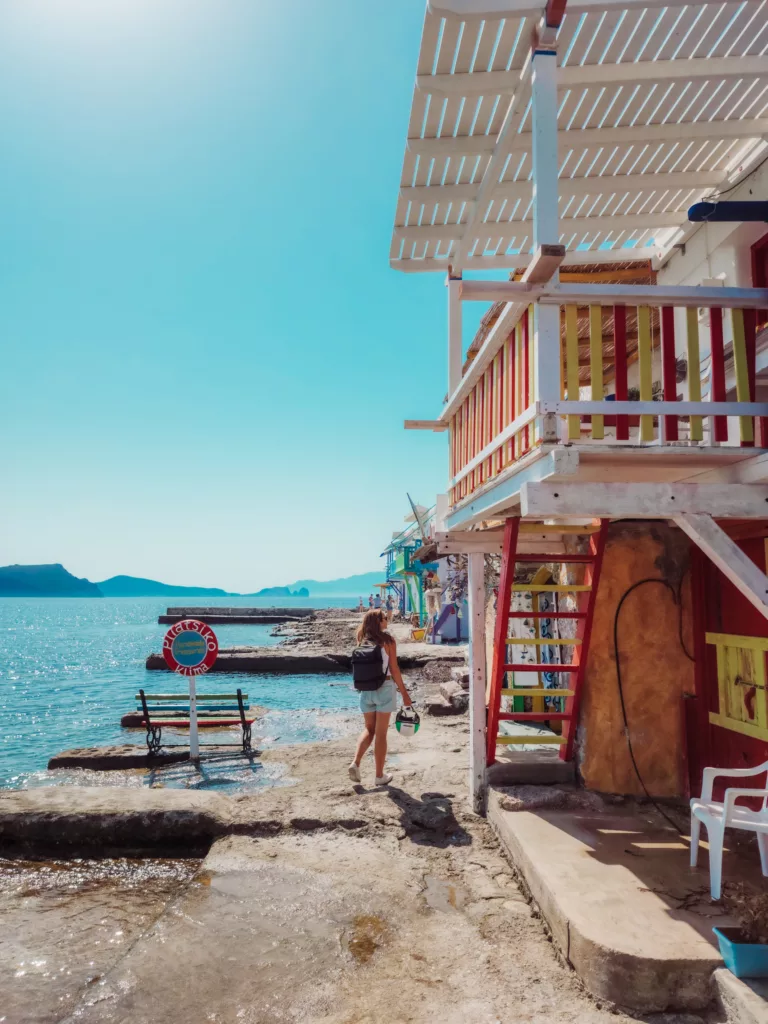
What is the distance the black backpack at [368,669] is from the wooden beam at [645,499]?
11.7 ft

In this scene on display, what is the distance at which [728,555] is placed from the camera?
3592 millimetres

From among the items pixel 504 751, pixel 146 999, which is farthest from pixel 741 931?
pixel 504 751

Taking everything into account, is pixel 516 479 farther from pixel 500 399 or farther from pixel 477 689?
pixel 477 689

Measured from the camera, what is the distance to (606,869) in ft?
15.0

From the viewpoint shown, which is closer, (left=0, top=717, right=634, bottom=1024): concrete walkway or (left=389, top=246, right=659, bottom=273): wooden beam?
(left=0, top=717, right=634, bottom=1024): concrete walkway

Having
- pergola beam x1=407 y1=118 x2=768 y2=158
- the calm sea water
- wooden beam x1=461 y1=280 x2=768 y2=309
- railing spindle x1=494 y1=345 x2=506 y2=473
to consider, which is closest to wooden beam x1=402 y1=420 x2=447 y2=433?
railing spindle x1=494 y1=345 x2=506 y2=473

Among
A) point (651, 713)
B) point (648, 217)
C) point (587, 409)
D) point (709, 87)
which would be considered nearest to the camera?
point (587, 409)

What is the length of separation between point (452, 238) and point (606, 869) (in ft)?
17.4

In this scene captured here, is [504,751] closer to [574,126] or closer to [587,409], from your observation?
[587,409]

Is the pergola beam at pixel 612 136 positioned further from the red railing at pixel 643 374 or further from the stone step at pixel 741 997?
the stone step at pixel 741 997

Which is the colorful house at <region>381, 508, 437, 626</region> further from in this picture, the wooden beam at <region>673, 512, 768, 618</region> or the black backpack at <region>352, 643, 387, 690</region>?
the wooden beam at <region>673, 512, 768, 618</region>

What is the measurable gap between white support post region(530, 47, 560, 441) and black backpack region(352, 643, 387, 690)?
3862 mm

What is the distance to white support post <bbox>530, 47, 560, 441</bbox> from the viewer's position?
362 centimetres

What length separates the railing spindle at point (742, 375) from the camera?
3723 mm
